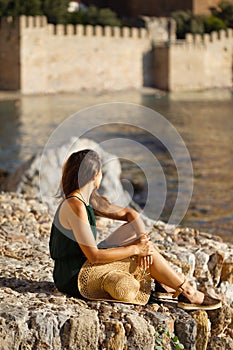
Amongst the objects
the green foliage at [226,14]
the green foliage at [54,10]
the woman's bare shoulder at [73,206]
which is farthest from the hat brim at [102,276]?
the green foliage at [226,14]

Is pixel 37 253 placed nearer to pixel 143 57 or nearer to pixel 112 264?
pixel 112 264

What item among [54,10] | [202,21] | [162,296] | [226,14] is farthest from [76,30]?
[162,296]

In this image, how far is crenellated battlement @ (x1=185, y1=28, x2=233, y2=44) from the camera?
2814cm

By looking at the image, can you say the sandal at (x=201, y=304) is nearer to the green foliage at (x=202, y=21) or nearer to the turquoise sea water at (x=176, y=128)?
the turquoise sea water at (x=176, y=128)

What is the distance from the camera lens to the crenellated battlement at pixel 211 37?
28141 mm

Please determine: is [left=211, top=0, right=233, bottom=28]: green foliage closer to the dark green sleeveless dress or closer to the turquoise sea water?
the turquoise sea water

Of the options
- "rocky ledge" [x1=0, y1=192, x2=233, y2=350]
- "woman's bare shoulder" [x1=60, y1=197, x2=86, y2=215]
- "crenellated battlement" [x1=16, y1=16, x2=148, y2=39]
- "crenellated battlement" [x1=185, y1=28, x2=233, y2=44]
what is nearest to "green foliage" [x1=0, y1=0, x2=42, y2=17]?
"crenellated battlement" [x1=16, y1=16, x2=148, y2=39]

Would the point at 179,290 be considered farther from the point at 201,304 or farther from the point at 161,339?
the point at 161,339

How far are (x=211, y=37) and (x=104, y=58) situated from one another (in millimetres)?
4697

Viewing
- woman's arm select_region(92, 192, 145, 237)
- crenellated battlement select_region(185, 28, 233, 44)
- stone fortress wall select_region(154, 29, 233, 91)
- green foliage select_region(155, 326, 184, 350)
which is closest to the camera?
green foliage select_region(155, 326, 184, 350)

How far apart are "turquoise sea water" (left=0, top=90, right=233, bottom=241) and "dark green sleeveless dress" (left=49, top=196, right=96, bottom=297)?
3.84m

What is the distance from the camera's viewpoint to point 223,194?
31.9 ft

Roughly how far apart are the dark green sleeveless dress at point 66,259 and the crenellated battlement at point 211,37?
24506 millimetres

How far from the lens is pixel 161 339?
3.46 meters
